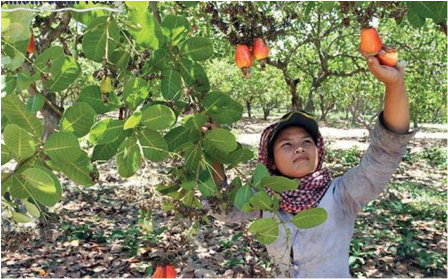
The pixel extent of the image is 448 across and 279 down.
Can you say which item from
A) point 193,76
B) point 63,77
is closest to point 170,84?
point 193,76

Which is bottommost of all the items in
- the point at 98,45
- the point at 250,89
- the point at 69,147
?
the point at 250,89

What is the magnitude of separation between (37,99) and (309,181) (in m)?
1.13

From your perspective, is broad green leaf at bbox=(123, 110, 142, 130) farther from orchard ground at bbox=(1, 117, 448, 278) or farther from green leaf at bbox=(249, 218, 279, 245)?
orchard ground at bbox=(1, 117, 448, 278)

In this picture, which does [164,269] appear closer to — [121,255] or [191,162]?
[191,162]

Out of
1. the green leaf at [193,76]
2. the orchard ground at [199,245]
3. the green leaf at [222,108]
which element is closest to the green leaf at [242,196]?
the green leaf at [222,108]

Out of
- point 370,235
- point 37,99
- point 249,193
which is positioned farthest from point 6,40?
point 370,235

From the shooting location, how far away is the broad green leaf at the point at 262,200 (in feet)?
3.56

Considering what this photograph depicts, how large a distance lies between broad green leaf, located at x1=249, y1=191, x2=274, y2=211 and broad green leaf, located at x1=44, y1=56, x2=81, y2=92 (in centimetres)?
57

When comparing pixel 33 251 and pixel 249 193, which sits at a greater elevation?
pixel 249 193

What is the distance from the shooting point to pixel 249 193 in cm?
117

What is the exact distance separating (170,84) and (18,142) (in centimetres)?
50

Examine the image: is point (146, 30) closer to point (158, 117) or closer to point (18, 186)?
point (158, 117)

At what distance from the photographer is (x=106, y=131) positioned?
1139 mm

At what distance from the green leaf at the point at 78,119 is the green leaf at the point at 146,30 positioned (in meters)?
0.24
